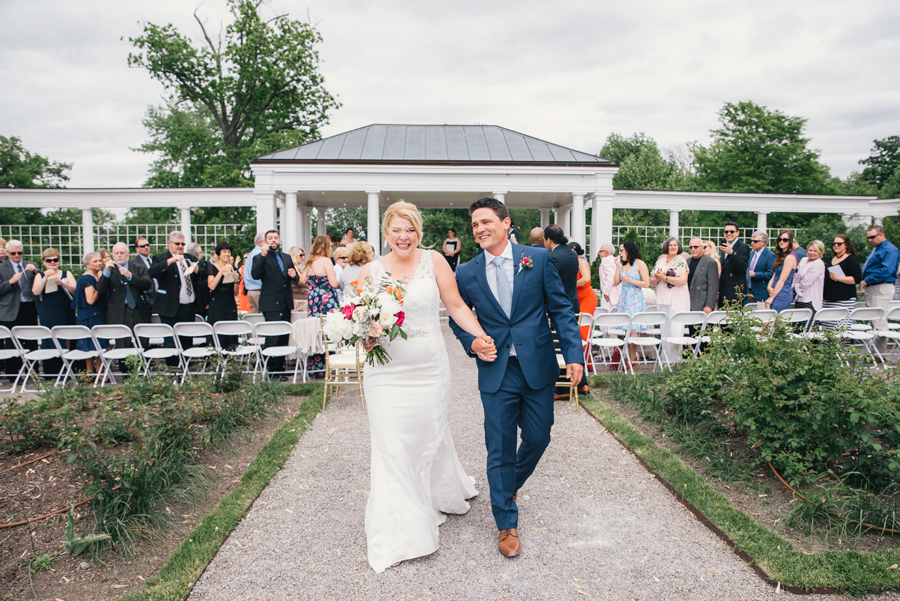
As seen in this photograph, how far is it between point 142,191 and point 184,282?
15381mm

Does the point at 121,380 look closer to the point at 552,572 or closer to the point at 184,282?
the point at 184,282

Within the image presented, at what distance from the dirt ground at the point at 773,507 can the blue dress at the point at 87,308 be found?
8.90 meters

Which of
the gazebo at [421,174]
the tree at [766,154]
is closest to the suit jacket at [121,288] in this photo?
the gazebo at [421,174]

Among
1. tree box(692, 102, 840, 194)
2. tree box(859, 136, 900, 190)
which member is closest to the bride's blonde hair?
tree box(692, 102, 840, 194)

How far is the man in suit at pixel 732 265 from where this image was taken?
30.0 ft

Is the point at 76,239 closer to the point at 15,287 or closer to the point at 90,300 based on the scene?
the point at 15,287

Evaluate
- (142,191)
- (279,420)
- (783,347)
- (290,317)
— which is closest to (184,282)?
(290,317)

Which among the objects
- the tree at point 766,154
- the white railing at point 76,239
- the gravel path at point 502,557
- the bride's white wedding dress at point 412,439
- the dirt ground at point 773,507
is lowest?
the gravel path at point 502,557

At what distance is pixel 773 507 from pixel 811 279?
6971mm

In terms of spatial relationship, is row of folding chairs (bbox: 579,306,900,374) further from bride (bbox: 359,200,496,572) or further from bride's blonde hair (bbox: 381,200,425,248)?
bride's blonde hair (bbox: 381,200,425,248)

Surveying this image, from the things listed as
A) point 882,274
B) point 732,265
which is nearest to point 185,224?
point 732,265

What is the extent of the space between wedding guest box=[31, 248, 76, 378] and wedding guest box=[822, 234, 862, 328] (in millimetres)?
13404

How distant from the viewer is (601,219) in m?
19.2

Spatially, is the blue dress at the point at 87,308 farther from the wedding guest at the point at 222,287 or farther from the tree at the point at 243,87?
the tree at the point at 243,87
